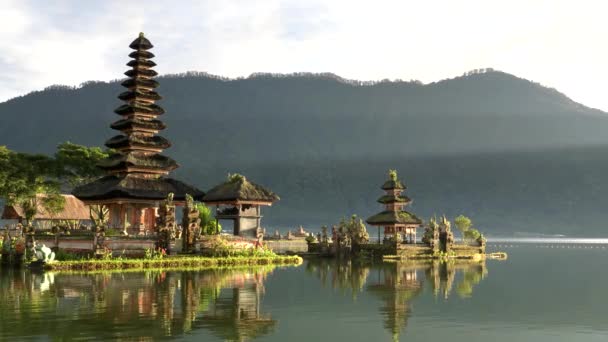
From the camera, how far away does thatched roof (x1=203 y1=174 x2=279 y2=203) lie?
2217 inches

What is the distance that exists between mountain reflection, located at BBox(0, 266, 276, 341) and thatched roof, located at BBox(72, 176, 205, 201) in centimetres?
1556

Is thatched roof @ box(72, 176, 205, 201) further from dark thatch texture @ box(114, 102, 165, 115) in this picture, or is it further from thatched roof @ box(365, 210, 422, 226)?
thatched roof @ box(365, 210, 422, 226)

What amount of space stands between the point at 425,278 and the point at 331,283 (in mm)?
6886

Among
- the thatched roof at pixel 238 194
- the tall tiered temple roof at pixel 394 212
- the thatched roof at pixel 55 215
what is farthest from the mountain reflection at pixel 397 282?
the thatched roof at pixel 55 215

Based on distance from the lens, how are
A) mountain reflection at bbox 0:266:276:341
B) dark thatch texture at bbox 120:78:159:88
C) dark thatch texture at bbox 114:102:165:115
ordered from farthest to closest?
dark thatch texture at bbox 120:78:159:88
dark thatch texture at bbox 114:102:165:115
mountain reflection at bbox 0:266:276:341

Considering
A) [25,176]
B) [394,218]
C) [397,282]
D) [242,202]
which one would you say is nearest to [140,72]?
[25,176]

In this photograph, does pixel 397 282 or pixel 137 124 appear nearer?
pixel 397 282

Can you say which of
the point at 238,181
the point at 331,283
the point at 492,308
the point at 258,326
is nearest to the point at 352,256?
the point at 238,181

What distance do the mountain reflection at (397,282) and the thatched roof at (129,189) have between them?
524 inches

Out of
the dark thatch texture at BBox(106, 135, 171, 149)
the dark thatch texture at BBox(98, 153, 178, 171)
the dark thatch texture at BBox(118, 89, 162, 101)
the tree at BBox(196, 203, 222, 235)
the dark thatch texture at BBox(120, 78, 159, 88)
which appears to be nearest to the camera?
the dark thatch texture at BBox(98, 153, 178, 171)

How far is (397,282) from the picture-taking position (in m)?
38.6

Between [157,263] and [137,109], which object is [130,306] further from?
[137,109]

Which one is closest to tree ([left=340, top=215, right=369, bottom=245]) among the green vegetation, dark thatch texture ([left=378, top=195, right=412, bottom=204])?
dark thatch texture ([left=378, top=195, right=412, bottom=204])

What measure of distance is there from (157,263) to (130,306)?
20055 mm
